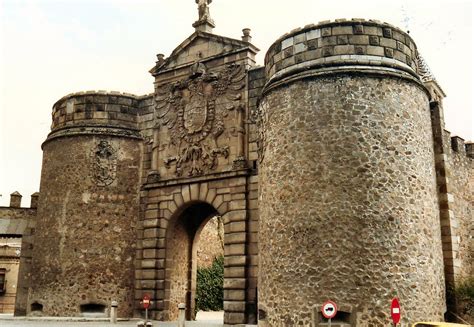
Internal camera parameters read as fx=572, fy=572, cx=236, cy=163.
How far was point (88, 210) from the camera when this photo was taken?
58.3 feet

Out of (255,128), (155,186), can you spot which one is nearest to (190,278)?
(155,186)

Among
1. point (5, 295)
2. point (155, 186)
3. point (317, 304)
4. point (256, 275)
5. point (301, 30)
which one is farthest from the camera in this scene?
point (5, 295)

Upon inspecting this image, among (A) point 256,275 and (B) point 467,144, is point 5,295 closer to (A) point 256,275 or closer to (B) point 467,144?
(A) point 256,275

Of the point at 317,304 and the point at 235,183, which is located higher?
the point at 235,183

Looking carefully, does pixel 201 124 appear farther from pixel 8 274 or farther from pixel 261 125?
pixel 8 274

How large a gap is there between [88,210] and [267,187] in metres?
7.00

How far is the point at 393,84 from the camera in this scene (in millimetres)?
12641

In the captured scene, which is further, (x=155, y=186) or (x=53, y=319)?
(x=155, y=186)

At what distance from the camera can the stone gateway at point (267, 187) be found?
11711 millimetres

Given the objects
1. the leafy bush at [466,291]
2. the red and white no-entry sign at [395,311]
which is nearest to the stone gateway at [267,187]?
the leafy bush at [466,291]

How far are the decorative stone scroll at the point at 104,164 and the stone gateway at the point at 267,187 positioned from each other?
1.8 inches

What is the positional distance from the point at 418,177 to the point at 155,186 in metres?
8.13

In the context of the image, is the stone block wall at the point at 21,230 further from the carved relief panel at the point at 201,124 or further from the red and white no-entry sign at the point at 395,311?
the red and white no-entry sign at the point at 395,311

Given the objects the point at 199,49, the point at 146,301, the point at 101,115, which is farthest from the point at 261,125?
the point at 101,115
